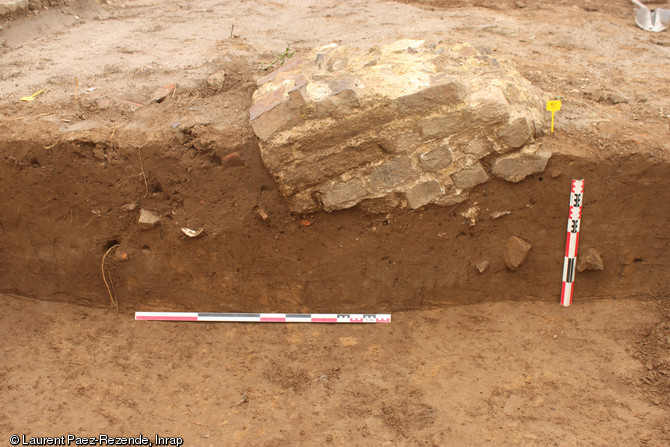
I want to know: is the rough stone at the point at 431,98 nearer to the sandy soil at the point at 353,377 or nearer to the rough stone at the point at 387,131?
the rough stone at the point at 387,131

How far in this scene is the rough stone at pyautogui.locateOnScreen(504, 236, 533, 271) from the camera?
368 centimetres

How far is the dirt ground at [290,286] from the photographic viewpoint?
127 inches

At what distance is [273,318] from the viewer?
152 inches

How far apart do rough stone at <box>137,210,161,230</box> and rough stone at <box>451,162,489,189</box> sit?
6.39 feet

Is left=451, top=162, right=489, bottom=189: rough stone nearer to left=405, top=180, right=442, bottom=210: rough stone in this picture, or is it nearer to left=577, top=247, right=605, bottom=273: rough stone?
left=405, top=180, right=442, bottom=210: rough stone

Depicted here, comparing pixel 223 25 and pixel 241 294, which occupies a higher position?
pixel 223 25

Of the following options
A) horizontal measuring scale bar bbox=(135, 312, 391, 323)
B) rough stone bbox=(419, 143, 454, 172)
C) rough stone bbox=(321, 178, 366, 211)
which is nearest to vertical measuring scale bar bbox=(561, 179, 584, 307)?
rough stone bbox=(419, 143, 454, 172)

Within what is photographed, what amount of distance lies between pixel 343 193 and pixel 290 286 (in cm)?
81

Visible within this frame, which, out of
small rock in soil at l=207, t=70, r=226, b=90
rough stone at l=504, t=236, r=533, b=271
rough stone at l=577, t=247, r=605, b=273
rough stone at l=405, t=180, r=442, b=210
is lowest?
rough stone at l=577, t=247, r=605, b=273

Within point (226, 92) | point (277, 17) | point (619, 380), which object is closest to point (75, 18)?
point (277, 17)

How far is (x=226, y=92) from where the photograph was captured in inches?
154

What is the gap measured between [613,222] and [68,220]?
365 cm

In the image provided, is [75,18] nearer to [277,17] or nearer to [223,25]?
[223,25]

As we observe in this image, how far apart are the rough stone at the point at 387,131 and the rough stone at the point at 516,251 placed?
50 centimetres
